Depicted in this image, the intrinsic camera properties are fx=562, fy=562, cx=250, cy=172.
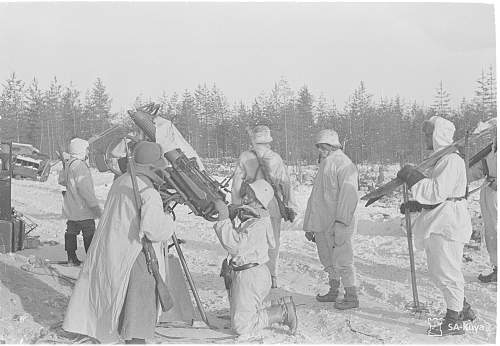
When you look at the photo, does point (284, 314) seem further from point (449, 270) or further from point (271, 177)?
point (271, 177)

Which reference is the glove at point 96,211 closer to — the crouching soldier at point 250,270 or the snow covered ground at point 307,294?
the snow covered ground at point 307,294

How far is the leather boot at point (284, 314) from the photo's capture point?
5391mm

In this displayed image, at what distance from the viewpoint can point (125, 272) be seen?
15.8ft

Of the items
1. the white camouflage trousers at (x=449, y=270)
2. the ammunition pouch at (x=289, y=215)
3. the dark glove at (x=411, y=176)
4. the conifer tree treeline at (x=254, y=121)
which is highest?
the conifer tree treeline at (x=254, y=121)

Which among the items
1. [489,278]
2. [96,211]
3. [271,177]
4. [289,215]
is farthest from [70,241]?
[489,278]

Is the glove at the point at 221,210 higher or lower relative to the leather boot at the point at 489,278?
higher

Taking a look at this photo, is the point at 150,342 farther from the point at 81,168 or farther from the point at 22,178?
the point at 22,178

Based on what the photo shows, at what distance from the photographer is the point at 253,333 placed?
5.27 m

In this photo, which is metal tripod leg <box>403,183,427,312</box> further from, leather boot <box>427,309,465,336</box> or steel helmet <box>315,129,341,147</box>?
steel helmet <box>315,129,341,147</box>

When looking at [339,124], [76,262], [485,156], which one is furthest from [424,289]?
[339,124]

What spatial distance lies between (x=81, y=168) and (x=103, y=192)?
12296 mm

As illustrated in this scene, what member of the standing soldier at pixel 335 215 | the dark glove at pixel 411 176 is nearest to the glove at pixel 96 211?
the standing soldier at pixel 335 215

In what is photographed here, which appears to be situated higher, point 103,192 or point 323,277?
point 103,192

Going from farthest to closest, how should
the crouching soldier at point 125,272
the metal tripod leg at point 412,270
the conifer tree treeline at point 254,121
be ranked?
the conifer tree treeline at point 254,121 → the metal tripod leg at point 412,270 → the crouching soldier at point 125,272
